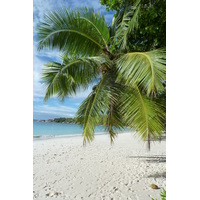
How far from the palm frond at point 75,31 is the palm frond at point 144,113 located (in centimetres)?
116

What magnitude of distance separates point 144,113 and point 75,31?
170 centimetres

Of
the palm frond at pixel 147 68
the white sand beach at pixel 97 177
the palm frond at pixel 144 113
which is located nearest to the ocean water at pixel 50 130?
the white sand beach at pixel 97 177

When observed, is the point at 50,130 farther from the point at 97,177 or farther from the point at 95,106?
the point at 95,106

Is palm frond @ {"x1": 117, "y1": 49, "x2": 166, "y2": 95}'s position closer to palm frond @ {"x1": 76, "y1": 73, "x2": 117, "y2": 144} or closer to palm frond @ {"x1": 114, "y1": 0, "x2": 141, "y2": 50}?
palm frond @ {"x1": 76, "y1": 73, "x2": 117, "y2": 144}

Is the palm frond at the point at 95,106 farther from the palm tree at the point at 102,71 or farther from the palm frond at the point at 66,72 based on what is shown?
the palm frond at the point at 66,72

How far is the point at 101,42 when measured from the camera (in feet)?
10.6

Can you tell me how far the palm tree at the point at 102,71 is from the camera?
235 cm

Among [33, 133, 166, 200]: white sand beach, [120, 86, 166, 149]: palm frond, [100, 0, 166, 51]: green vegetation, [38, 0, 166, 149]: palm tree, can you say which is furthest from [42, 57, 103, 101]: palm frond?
[33, 133, 166, 200]: white sand beach

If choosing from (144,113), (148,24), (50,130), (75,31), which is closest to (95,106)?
(144,113)

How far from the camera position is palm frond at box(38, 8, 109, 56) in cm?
276

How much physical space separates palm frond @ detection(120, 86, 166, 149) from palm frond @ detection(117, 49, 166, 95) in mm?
290
